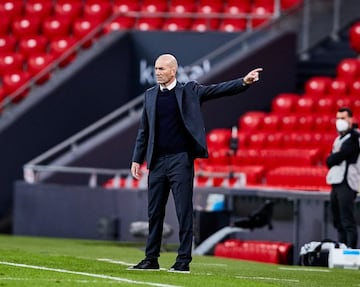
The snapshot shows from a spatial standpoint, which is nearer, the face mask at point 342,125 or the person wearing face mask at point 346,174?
the person wearing face mask at point 346,174

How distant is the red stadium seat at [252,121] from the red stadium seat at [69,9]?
5604 millimetres

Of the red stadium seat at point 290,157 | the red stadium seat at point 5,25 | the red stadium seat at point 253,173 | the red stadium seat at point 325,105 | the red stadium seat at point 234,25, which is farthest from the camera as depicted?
the red stadium seat at point 5,25

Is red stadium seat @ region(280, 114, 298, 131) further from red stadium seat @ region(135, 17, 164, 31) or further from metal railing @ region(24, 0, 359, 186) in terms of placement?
red stadium seat @ region(135, 17, 164, 31)

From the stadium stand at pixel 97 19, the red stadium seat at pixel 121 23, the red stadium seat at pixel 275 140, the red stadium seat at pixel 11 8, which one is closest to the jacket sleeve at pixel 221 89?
the red stadium seat at pixel 275 140

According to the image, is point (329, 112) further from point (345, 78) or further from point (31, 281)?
point (31, 281)

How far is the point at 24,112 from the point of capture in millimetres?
26844

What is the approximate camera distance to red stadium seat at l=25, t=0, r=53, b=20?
2969 cm

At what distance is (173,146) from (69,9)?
16.6 meters

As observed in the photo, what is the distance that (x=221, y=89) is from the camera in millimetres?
12938

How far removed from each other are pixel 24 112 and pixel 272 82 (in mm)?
A: 4465

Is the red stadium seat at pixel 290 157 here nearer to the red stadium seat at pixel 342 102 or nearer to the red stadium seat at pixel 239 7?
the red stadium seat at pixel 342 102

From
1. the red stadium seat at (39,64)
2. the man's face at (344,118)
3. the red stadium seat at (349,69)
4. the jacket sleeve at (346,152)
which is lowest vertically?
the jacket sleeve at (346,152)

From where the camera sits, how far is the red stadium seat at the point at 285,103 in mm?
24609

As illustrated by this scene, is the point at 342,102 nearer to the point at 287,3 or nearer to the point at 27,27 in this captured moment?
the point at 287,3
